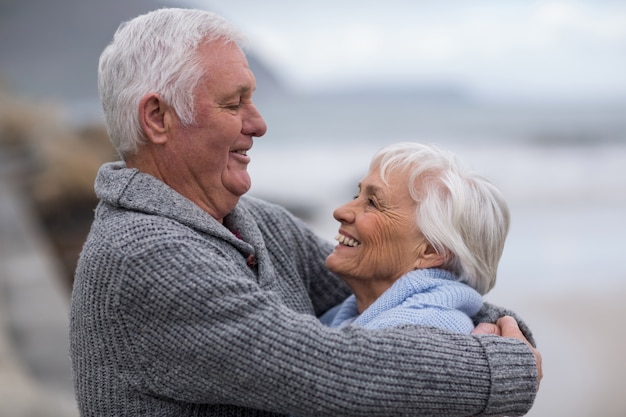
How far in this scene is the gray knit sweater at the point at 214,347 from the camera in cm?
151

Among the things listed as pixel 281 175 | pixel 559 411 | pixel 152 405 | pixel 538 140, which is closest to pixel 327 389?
pixel 152 405

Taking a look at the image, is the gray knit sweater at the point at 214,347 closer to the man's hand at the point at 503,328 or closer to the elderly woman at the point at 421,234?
the man's hand at the point at 503,328

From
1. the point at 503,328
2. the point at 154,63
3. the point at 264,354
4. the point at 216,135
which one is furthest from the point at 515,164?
the point at 264,354

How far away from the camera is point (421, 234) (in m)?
1.97

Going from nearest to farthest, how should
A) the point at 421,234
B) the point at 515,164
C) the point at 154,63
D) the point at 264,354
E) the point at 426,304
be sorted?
the point at 264,354
the point at 154,63
the point at 426,304
the point at 421,234
the point at 515,164

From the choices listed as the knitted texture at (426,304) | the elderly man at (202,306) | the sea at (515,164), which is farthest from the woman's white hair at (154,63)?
the sea at (515,164)

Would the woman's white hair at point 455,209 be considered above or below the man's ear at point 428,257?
above

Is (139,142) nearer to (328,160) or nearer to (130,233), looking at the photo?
(130,233)

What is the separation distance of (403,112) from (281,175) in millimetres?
9449

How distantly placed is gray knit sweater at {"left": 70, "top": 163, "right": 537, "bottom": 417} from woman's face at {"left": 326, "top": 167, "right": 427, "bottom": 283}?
1.18 feet

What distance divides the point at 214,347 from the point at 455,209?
744 mm

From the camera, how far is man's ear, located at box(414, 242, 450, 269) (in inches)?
77.7

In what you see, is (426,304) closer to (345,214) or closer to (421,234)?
(421,234)

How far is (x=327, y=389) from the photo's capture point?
1.50 metres
